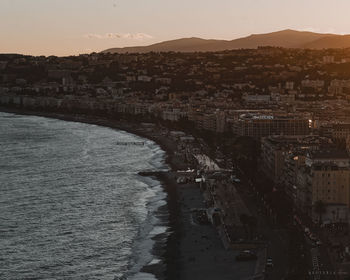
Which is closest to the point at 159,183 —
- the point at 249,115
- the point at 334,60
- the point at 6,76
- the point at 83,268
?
the point at 83,268

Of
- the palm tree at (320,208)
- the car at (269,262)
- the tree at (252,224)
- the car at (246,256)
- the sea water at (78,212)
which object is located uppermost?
the palm tree at (320,208)

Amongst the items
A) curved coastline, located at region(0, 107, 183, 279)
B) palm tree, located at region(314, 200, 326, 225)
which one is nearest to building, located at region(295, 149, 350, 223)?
palm tree, located at region(314, 200, 326, 225)

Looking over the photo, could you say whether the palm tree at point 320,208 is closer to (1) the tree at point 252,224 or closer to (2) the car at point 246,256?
(1) the tree at point 252,224

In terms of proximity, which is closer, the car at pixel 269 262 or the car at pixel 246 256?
the car at pixel 269 262

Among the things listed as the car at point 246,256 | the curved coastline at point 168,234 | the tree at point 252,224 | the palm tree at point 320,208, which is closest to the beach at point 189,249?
the curved coastline at point 168,234

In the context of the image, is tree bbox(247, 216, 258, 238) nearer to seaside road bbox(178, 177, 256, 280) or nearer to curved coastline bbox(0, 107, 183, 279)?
seaside road bbox(178, 177, 256, 280)

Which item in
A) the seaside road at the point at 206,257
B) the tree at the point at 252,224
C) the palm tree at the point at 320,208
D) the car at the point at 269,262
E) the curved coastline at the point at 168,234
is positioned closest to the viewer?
the car at the point at 269,262

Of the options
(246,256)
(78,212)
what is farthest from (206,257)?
(78,212)

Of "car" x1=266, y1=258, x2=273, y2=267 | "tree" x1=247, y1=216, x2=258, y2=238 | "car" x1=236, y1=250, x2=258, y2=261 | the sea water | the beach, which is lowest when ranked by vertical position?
the sea water
